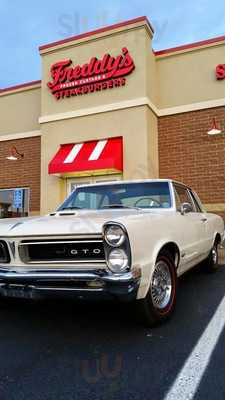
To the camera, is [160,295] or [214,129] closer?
[160,295]

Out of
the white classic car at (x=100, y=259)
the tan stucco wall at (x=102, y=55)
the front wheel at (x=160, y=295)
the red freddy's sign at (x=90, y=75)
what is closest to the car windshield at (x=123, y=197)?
the white classic car at (x=100, y=259)

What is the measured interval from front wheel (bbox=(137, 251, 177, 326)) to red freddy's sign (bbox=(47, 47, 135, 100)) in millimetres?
8425

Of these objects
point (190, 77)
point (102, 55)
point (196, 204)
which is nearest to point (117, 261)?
point (196, 204)

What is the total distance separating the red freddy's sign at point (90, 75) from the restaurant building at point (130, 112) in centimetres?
3

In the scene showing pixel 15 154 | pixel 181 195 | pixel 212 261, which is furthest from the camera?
pixel 15 154

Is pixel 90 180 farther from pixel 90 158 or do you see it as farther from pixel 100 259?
pixel 100 259

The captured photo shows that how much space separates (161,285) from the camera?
12.8 feet

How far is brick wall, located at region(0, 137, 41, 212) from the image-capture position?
42.9ft

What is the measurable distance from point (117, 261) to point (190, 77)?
9712mm

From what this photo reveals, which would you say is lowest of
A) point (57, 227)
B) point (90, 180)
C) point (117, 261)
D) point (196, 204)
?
point (117, 261)

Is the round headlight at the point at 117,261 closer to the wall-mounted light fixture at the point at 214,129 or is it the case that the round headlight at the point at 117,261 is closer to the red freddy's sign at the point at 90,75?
the wall-mounted light fixture at the point at 214,129

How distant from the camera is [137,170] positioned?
10789 mm

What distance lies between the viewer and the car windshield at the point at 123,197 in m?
4.98

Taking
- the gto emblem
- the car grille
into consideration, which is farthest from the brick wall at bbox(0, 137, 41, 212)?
the gto emblem
